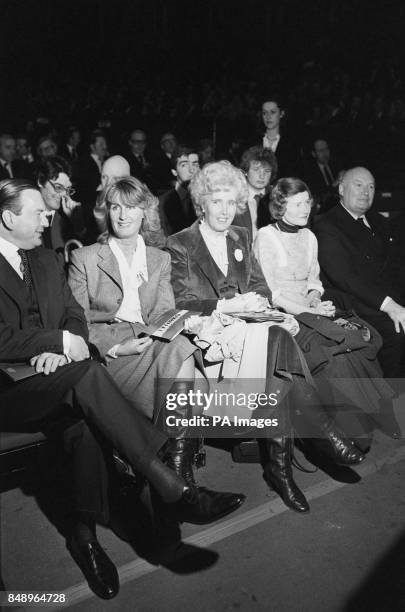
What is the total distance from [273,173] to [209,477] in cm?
265

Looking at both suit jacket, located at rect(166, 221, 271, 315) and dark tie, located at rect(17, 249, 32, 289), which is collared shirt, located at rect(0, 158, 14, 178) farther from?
dark tie, located at rect(17, 249, 32, 289)

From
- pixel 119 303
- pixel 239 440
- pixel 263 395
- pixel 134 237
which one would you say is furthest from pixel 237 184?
pixel 239 440

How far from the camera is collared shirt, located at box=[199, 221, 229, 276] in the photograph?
10.5ft

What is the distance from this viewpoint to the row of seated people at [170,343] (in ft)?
7.20

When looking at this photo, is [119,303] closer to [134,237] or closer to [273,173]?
[134,237]

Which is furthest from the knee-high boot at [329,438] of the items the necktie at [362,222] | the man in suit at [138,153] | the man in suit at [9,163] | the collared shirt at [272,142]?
the man in suit at [9,163]

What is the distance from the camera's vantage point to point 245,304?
288cm

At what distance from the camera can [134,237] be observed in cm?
297

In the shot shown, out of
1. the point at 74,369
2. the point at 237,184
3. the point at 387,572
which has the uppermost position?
the point at 237,184

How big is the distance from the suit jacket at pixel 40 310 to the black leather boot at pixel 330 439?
1235 millimetres

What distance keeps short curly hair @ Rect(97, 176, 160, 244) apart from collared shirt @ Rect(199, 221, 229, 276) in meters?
0.34

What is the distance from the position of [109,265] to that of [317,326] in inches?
48.8

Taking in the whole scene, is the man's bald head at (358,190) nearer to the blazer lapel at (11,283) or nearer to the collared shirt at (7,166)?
the blazer lapel at (11,283)

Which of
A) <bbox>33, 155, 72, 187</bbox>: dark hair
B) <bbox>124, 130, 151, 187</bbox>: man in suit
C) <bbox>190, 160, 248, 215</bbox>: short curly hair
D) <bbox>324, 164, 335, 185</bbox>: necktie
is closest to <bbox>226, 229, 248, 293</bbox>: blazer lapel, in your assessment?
<bbox>190, 160, 248, 215</bbox>: short curly hair
